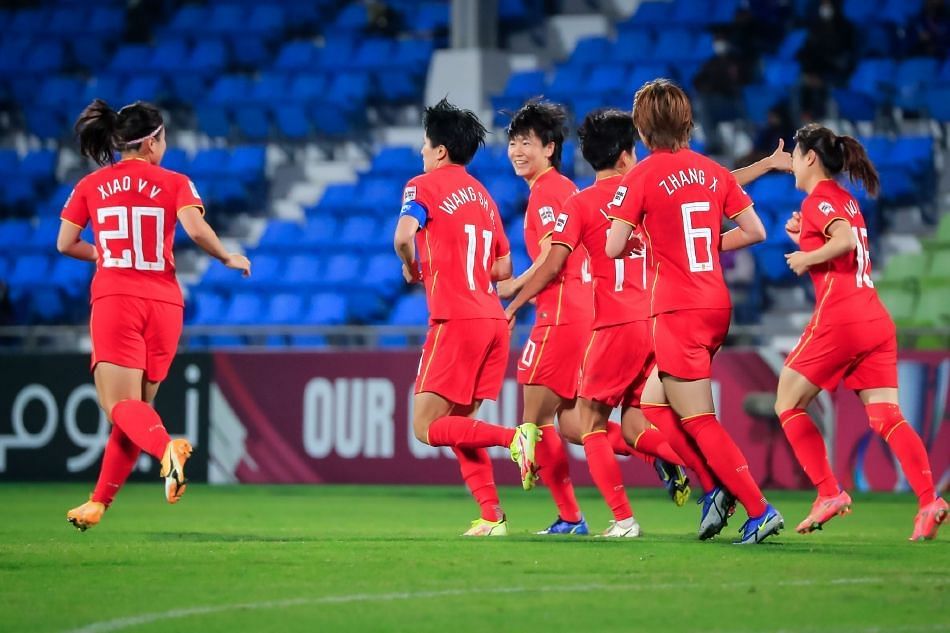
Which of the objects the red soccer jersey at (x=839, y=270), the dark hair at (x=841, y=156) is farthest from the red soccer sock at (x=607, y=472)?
the dark hair at (x=841, y=156)

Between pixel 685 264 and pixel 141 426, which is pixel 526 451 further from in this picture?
pixel 141 426

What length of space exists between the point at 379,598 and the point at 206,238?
2.82 metres

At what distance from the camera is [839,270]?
7.85 m

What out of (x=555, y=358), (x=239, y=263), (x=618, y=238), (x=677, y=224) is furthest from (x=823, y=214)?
(x=239, y=263)

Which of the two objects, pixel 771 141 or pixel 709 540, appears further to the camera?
pixel 771 141

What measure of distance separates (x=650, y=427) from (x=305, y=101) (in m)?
13.5

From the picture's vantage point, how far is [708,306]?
23.8 ft

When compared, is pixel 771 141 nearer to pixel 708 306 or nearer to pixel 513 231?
pixel 513 231

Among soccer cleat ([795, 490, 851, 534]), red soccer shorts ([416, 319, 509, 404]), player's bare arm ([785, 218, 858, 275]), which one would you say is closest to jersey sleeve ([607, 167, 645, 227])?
player's bare arm ([785, 218, 858, 275])

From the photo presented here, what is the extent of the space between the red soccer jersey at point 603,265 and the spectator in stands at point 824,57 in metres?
9.54

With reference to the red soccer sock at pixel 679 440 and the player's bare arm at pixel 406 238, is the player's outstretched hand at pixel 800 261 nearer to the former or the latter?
the red soccer sock at pixel 679 440

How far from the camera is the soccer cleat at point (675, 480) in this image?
8312 millimetres

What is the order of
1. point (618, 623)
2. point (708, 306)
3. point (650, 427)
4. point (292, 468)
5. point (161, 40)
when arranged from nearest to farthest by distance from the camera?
point (618, 623) < point (708, 306) < point (650, 427) < point (292, 468) < point (161, 40)

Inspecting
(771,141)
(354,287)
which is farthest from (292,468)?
(771,141)
